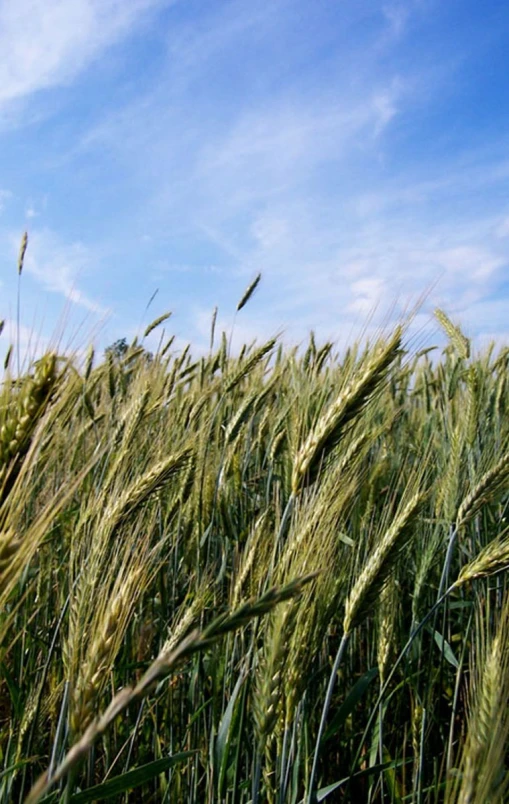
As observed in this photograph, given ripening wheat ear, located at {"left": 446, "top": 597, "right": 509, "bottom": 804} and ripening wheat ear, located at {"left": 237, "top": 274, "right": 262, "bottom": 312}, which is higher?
ripening wheat ear, located at {"left": 237, "top": 274, "right": 262, "bottom": 312}

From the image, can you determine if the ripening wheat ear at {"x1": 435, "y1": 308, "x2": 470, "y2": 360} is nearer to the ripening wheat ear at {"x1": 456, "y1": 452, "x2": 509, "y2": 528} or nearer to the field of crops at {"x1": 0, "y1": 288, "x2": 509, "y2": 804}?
the field of crops at {"x1": 0, "y1": 288, "x2": 509, "y2": 804}

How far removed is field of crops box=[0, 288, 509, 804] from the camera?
102 cm

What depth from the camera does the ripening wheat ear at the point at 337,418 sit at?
149 centimetres

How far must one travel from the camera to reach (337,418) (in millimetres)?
1514

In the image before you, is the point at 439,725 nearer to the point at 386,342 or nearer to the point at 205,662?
the point at 205,662

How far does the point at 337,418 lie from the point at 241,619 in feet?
2.96

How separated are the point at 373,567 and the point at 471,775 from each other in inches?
19.0

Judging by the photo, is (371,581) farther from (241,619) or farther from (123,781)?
(241,619)

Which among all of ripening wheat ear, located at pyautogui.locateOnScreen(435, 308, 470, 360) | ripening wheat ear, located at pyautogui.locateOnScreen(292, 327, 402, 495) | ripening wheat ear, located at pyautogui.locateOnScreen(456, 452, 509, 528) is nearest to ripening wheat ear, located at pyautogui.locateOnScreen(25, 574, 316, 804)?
ripening wheat ear, located at pyautogui.locateOnScreen(292, 327, 402, 495)

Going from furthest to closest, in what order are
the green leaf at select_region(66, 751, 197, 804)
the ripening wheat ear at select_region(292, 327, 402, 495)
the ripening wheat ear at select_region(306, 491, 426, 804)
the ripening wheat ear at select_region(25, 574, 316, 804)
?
1. the ripening wheat ear at select_region(292, 327, 402, 495)
2. the ripening wheat ear at select_region(306, 491, 426, 804)
3. the green leaf at select_region(66, 751, 197, 804)
4. the ripening wheat ear at select_region(25, 574, 316, 804)

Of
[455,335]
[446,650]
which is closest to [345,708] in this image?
[446,650]

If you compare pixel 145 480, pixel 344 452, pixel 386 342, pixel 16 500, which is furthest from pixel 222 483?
pixel 16 500

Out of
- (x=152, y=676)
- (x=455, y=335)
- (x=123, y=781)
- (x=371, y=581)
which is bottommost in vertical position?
(x=123, y=781)

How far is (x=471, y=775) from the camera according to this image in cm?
93
